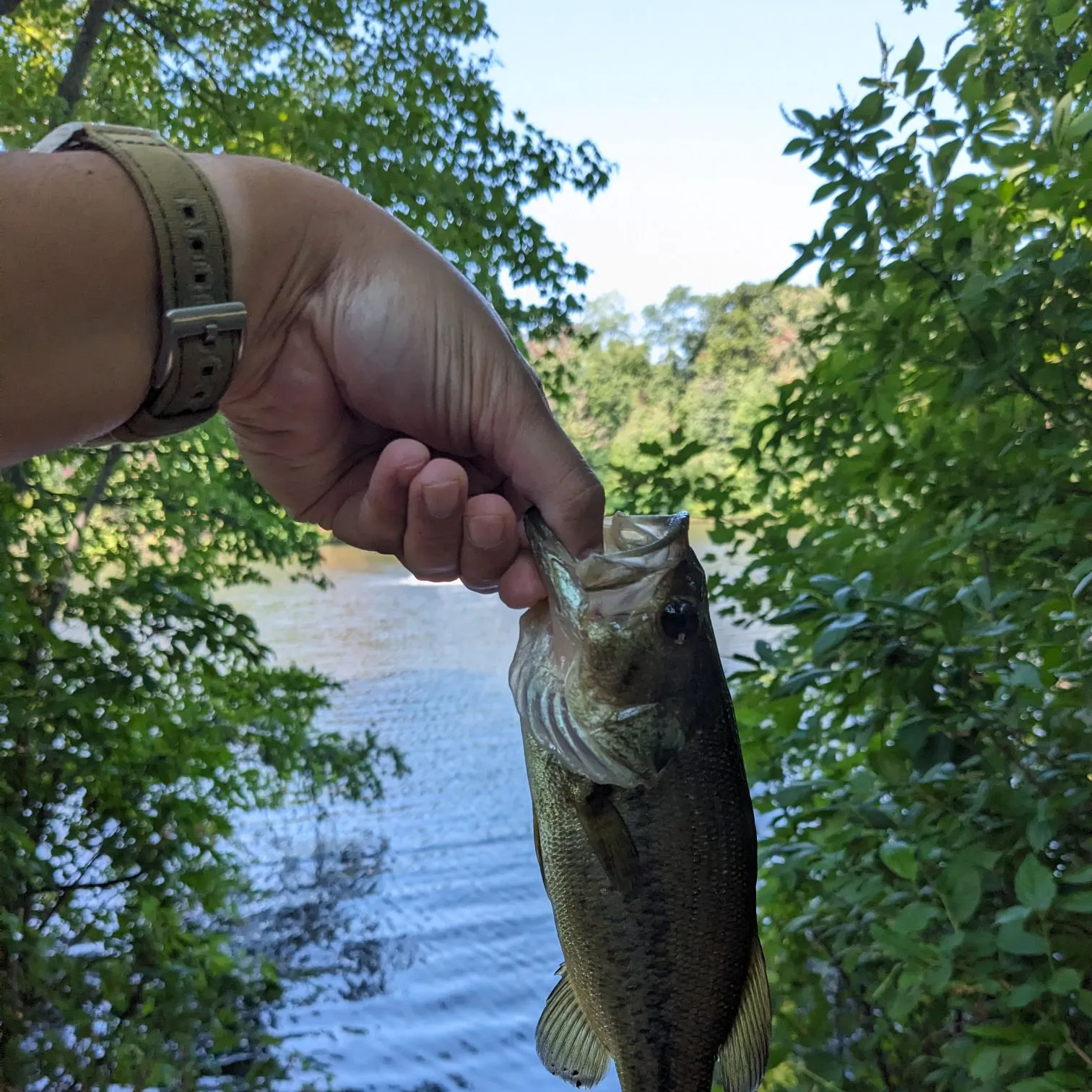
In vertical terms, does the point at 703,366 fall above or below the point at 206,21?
below

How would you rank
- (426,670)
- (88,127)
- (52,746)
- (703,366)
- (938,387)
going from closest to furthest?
(88,127) → (938,387) → (52,746) → (703,366) → (426,670)

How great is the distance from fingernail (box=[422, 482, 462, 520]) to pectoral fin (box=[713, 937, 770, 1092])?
0.74 metres

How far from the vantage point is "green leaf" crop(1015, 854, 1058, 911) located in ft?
3.74

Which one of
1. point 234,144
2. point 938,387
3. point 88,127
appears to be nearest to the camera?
point 88,127

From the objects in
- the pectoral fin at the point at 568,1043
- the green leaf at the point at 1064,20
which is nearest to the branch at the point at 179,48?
the green leaf at the point at 1064,20

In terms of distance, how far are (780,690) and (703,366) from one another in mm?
3840

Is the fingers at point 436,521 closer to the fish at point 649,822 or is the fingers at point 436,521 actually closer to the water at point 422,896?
the fish at point 649,822

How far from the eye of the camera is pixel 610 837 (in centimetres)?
113

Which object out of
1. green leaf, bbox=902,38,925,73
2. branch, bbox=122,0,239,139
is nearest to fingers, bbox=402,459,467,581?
green leaf, bbox=902,38,925,73

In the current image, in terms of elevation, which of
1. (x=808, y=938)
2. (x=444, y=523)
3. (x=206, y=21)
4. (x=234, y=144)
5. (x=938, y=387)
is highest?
(x=206, y=21)

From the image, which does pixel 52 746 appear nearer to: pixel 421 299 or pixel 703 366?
pixel 421 299

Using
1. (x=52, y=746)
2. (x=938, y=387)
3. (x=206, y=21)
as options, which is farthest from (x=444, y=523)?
(x=206, y=21)

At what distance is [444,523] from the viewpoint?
1087 mm

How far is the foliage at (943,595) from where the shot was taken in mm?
1377
